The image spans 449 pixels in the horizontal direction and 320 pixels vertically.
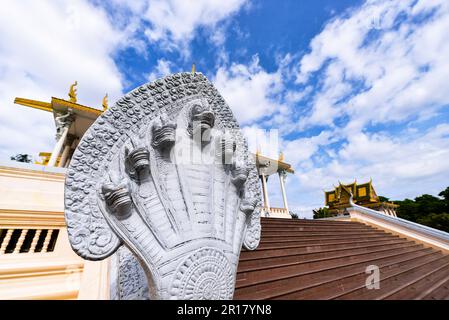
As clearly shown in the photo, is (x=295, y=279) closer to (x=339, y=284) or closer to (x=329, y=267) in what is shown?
(x=339, y=284)

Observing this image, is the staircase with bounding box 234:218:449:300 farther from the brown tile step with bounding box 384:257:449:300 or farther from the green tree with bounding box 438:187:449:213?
the green tree with bounding box 438:187:449:213

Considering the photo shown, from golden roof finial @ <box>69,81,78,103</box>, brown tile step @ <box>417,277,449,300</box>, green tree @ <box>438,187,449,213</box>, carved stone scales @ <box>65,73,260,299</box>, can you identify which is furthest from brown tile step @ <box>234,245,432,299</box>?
green tree @ <box>438,187,449,213</box>

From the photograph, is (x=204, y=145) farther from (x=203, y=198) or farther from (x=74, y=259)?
(x=74, y=259)

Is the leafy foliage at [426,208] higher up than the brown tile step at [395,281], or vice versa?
the leafy foliage at [426,208]

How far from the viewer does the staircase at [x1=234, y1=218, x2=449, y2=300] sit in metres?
2.62

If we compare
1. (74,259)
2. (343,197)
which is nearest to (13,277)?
(74,259)

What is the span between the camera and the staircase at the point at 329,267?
103 inches

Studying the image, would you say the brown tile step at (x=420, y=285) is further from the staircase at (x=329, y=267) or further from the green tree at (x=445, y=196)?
the green tree at (x=445, y=196)

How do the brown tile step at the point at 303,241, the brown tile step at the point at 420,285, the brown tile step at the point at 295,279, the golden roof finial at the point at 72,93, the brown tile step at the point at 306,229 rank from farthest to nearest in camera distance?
the golden roof finial at the point at 72,93, the brown tile step at the point at 306,229, the brown tile step at the point at 303,241, the brown tile step at the point at 420,285, the brown tile step at the point at 295,279

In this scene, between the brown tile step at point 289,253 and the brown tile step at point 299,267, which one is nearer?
the brown tile step at point 299,267

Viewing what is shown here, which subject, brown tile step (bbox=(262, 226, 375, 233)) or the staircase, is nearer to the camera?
the staircase

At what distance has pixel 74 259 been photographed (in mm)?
2912

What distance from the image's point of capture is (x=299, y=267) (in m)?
3.21

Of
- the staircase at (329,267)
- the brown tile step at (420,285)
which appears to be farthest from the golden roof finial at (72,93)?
the brown tile step at (420,285)
